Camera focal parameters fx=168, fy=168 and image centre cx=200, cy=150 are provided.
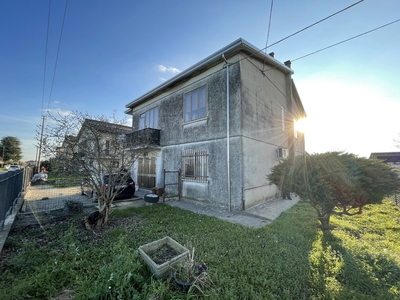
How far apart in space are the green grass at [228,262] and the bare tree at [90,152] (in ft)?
4.04

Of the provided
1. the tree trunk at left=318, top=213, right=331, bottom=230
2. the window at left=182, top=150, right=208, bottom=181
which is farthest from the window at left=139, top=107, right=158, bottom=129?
the tree trunk at left=318, top=213, right=331, bottom=230

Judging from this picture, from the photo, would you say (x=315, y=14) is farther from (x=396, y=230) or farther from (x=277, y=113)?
(x=396, y=230)

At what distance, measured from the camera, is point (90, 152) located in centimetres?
531

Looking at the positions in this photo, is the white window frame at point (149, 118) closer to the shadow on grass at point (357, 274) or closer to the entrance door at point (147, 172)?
the entrance door at point (147, 172)

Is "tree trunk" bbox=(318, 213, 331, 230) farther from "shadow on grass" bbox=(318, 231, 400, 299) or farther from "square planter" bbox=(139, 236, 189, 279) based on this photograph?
"square planter" bbox=(139, 236, 189, 279)

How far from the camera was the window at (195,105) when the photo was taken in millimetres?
8721

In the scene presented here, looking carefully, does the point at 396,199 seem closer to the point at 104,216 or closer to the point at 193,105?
the point at 193,105

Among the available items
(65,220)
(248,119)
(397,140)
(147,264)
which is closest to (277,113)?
(248,119)

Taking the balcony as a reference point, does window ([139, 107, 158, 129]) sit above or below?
above

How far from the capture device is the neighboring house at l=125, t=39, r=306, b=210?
7227 millimetres

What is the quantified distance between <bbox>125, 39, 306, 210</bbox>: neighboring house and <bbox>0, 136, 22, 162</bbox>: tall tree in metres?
53.5

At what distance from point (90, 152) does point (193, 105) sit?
5.58 metres

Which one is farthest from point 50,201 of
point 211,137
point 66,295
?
point 211,137

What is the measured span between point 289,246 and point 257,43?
25.1 ft
